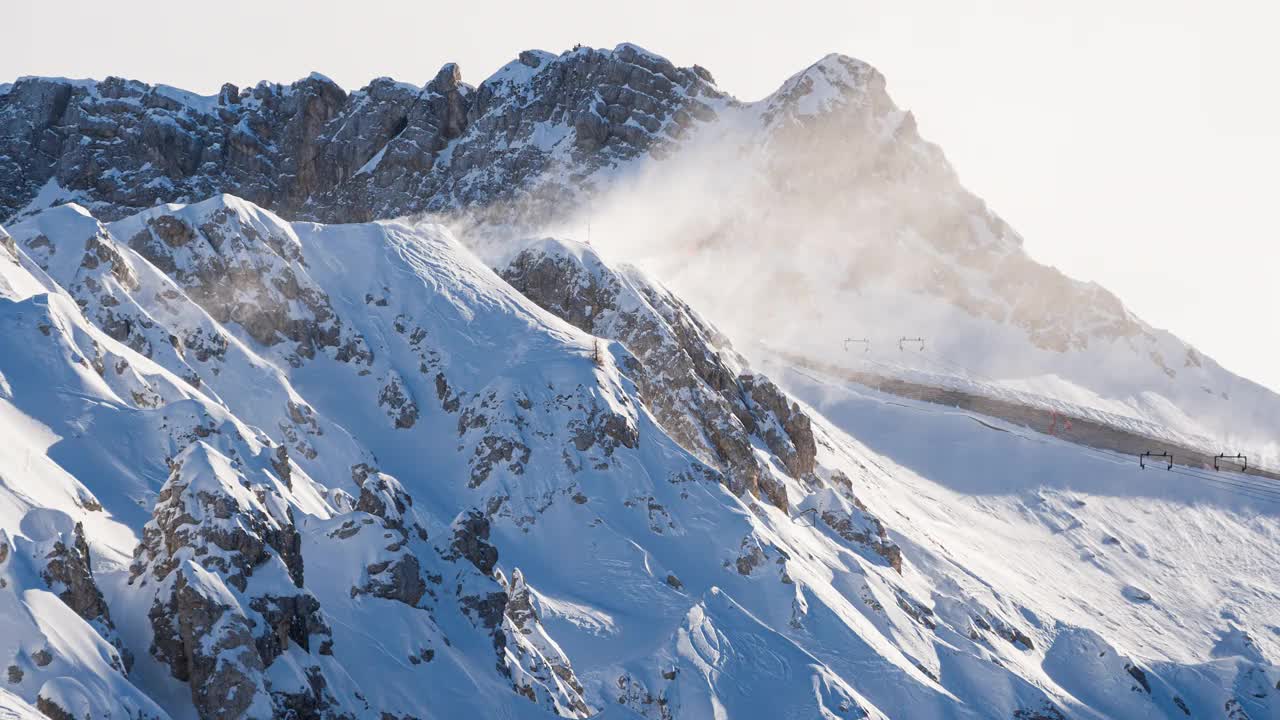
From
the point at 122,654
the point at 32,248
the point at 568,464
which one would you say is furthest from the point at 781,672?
the point at 32,248

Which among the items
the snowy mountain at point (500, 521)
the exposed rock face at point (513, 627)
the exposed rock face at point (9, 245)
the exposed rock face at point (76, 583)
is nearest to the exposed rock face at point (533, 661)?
the exposed rock face at point (513, 627)

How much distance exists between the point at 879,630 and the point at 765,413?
32.2m

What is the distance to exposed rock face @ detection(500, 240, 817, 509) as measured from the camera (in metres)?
119

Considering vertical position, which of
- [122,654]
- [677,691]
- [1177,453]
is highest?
[1177,453]

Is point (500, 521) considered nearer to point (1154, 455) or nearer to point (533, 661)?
point (533, 661)

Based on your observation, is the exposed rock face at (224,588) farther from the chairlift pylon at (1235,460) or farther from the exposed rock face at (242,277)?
the chairlift pylon at (1235,460)

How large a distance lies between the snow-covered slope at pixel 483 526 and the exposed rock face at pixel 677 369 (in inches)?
14.1

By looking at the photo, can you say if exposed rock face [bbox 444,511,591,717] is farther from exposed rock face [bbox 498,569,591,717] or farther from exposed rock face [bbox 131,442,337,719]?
exposed rock face [bbox 131,442,337,719]

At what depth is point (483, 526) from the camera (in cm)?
7719

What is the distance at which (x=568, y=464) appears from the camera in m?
104

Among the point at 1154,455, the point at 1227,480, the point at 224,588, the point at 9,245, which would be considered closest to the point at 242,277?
the point at 9,245

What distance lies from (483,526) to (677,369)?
4932cm

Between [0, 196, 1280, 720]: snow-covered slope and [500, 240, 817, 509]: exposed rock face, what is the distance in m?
0.36

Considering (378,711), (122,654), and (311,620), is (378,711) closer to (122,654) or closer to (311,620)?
(311,620)
